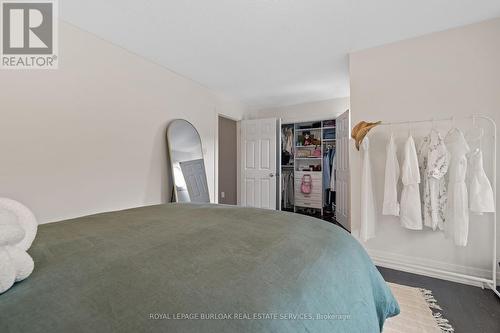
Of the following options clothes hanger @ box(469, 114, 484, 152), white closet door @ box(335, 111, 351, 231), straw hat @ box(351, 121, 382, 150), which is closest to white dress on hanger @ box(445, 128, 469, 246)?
clothes hanger @ box(469, 114, 484, 152)

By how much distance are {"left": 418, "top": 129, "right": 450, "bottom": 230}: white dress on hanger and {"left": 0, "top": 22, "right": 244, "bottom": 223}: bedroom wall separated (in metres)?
2.83

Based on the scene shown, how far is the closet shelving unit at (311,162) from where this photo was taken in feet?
14.9

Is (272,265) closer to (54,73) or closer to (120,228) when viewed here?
(120,228)

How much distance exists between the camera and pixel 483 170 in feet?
6.21

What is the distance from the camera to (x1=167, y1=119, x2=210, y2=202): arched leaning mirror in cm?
283

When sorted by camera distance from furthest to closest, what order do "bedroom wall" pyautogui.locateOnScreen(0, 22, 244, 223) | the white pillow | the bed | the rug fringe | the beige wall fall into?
the beige wall
"bedroom wall" pyautogui.locateOnScreen(0, 22, 244, 223)
the rug fringe
the white pillow
the bed

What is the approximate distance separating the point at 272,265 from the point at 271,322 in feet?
0.61

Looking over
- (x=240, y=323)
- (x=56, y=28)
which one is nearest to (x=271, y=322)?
(x=240, y=323)

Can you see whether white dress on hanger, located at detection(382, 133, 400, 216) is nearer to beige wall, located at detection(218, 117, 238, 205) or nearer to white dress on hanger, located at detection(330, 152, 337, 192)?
white dress on hanger, located at detection(330, 152, 337, 192)

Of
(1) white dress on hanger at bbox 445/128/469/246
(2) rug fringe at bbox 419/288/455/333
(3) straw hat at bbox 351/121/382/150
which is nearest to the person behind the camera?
(2) rug fringe at bbox 419/288/455/333

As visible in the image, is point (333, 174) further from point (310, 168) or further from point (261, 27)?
point (261, 27)

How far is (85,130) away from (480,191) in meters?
3.45

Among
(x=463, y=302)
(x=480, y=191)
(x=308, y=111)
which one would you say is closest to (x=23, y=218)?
(x=463, y=302)

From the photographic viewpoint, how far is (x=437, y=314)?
153 cm
